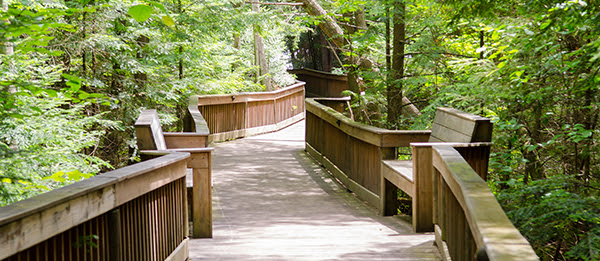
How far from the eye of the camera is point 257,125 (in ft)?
55.4

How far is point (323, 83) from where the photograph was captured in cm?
3038

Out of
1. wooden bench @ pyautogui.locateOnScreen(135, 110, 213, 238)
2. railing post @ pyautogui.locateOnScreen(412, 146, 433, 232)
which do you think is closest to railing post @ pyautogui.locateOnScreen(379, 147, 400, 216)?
railing post @ pyautogui.locateOnScreen(412, 146, 433, 232)

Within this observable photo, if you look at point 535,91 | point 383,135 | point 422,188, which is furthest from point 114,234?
point 535,91

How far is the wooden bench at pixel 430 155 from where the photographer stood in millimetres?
6004

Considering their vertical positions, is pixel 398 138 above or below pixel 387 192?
above

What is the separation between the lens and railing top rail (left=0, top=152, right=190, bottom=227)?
231 centimetres

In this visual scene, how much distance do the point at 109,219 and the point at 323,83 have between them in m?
27.2

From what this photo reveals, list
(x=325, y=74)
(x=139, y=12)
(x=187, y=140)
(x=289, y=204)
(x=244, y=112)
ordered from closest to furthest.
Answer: (x=139, y=12)
(x=187, y=140)
(x=289, y=204)
(x=244, y=112)
(x=325, y=74)

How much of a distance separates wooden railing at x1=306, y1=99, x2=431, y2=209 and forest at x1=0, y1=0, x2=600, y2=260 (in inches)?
36.1

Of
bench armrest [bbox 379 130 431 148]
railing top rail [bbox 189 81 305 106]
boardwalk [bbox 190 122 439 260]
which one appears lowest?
boardwalk [bbox 190 122 439 260]

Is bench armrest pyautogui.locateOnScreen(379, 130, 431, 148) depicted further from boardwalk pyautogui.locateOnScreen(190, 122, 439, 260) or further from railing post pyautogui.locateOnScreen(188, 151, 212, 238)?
railing post pyautogui.locateOnScreen(188, 151, 212, 238)

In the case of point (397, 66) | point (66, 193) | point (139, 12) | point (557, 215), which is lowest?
point (557, 215)

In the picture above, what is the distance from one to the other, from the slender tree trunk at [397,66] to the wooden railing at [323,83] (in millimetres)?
15595

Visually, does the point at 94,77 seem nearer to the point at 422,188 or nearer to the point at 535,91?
the point at 422,188
